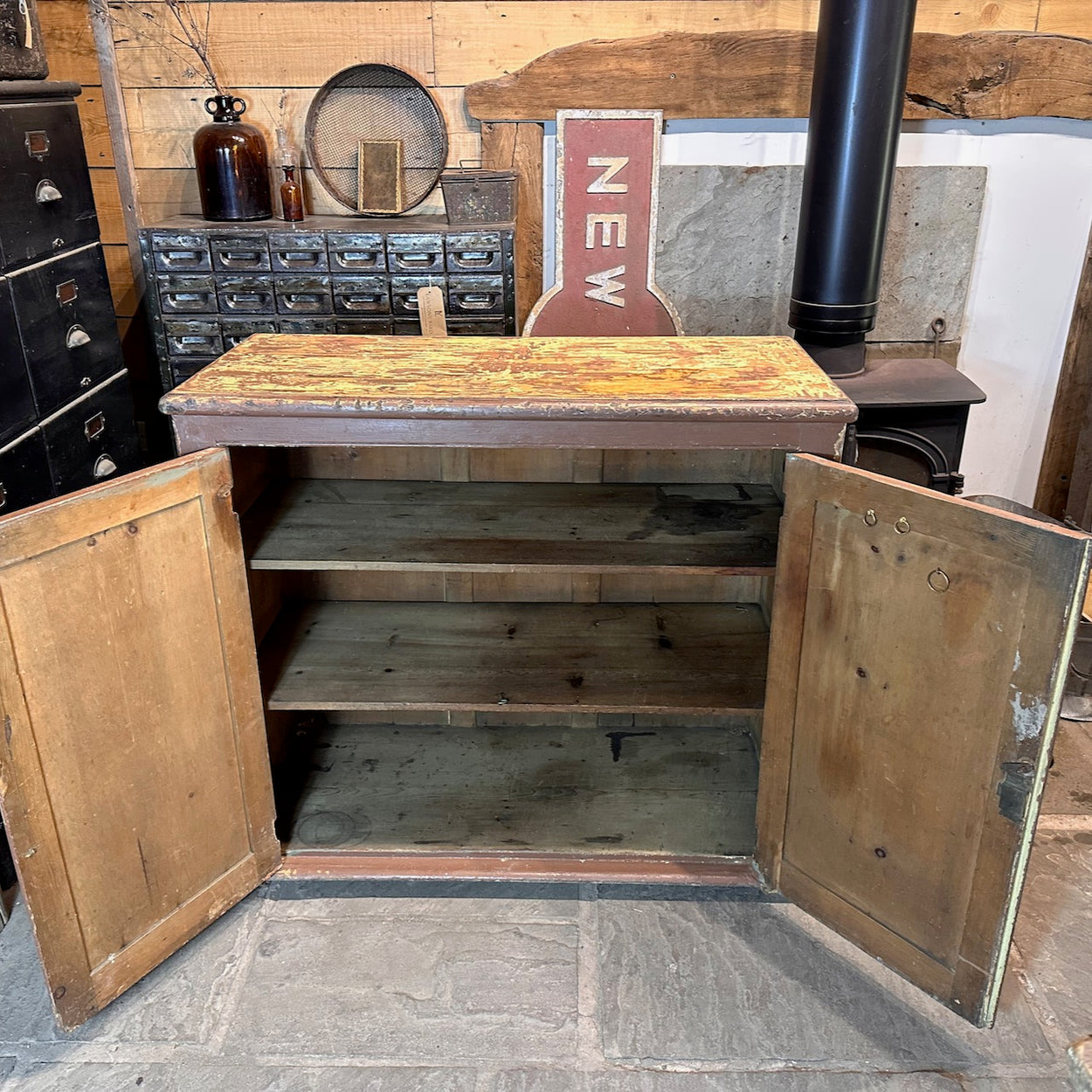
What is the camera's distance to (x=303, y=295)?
3098mm

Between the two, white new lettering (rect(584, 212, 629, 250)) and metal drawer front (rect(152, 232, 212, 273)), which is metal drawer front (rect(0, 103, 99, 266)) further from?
white new lettering (rect(584, 212, 629, 250))

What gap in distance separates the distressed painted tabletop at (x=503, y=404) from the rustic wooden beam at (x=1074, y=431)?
192cm

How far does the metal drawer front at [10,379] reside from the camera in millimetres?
2264

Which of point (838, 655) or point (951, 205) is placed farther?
point (951, 205)

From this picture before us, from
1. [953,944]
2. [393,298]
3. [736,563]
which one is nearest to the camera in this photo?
[953,944]

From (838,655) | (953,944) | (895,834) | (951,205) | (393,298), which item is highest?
(951,205)

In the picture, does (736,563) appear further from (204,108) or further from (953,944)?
(204,108)

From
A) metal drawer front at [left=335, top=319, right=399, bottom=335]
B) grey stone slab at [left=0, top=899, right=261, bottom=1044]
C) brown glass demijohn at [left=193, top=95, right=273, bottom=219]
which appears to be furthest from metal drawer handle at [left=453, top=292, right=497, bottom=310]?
grey stone slab at [left=0, top=899, right=261, bottom=1044]

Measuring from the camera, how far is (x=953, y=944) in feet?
5.21

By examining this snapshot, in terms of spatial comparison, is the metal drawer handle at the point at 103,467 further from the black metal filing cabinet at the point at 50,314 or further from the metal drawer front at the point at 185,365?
the metal drawer front at the point at 185,365

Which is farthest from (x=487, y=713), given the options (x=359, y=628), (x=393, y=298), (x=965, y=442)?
(x=965, y=442)

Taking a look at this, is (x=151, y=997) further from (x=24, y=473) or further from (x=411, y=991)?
(x=24, y=473)

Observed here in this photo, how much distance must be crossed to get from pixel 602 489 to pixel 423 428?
60cm

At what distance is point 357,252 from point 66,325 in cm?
88
